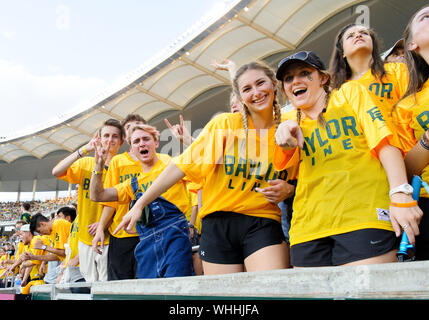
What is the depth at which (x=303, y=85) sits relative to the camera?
6.61 ft

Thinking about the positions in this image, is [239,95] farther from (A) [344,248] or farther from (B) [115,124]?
(B) [115,124]

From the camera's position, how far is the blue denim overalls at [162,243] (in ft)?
8.99

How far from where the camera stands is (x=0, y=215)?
4028 cm

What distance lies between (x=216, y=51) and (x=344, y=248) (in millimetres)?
18626

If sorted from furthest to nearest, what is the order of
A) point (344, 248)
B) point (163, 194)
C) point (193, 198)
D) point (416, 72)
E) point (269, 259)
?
point (193, 198) → point (163, 194) → point (269, 259) → point (416, 72) → point (344, 248)

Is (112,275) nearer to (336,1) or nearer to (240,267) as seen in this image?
(240,267)

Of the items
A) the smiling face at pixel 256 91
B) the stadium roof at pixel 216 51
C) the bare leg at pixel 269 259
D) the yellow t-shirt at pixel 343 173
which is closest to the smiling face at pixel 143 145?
the smiling face at pixel 256 91

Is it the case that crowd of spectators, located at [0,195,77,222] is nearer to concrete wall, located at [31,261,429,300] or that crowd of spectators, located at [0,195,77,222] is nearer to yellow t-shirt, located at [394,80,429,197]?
yellow t-shirt, located at [394,80,429,197]

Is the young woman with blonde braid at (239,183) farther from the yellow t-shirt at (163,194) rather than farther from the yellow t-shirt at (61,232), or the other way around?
the yellow t-shirt at (61,232)

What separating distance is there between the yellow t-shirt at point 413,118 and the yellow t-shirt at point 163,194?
180 centimetres

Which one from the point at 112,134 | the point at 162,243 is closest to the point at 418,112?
the point at 162,243

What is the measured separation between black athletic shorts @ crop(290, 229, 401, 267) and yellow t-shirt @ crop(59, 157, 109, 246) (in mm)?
2909

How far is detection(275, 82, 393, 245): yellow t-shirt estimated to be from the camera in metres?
1.62

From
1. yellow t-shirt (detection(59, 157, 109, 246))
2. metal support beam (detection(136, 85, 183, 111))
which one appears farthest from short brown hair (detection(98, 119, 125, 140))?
metal support beam (detection(136, 85, 183, 111))
